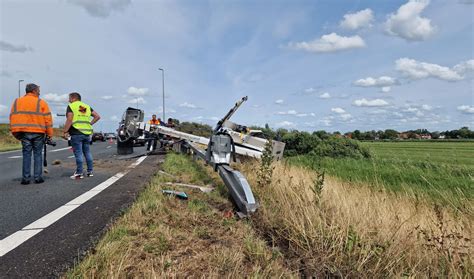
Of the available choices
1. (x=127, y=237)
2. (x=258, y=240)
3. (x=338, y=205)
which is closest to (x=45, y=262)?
(x=127, y=237)

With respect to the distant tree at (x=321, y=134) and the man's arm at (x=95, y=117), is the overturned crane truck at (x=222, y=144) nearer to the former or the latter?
the man's arm at (x=95, y=117)

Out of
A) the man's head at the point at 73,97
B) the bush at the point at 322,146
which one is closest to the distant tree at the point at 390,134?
the bush at the point at 322,146

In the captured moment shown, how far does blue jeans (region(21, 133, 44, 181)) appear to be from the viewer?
5.70 metres

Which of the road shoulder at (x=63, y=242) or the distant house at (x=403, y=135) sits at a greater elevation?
the distant house at (x=403, y=135)

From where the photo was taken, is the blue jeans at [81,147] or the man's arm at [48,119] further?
the blue jeans at [81,147]

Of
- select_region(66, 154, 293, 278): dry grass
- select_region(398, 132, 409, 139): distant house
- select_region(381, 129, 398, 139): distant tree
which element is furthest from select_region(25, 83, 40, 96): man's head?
select_region(398, 132, 409, 139): distant house

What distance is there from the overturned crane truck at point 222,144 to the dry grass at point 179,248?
36 cm

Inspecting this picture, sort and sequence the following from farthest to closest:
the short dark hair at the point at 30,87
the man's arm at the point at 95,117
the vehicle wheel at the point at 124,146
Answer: the vehicle wheel at the point at 124,146
the man's arm at the point at 95,117
the short dark hair at the point at 30,87

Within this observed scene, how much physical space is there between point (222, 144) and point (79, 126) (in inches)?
145

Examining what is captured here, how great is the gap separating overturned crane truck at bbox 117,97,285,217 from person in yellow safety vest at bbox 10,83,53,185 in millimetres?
3154

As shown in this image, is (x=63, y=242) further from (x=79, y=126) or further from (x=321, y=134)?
(x=321, y=134)

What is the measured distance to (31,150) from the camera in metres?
5.90

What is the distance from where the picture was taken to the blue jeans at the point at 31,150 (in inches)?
224

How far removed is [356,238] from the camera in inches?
94.1
